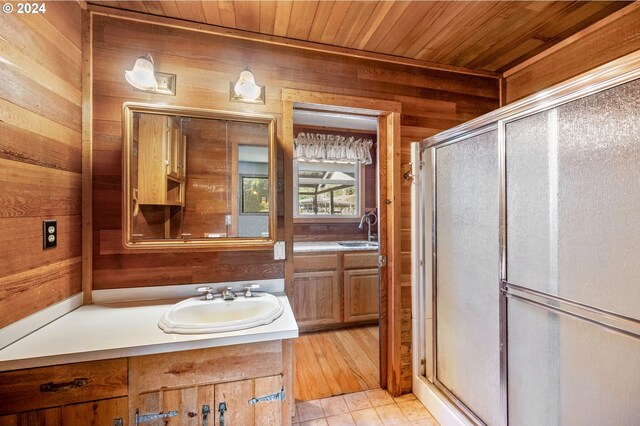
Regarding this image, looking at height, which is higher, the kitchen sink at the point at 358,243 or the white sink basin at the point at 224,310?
the kitchen sink at the point at 358,243

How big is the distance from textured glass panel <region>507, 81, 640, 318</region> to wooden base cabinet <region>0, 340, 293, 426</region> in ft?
3.81

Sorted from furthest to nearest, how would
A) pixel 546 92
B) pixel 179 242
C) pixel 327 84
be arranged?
pixel 327 84, pixel 179 242, pixel 546 92

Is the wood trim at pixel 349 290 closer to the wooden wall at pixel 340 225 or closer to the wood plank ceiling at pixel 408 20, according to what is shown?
the wooden wall at pixel 340 225

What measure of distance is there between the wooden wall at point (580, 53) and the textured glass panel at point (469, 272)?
2.89 feet

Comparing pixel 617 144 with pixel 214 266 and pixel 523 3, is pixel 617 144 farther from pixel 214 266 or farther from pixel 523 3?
pixel 214 266

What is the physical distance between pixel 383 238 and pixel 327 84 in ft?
3.64

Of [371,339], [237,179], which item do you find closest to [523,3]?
[237,179]

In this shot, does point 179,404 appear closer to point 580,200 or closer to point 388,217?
point 388,217

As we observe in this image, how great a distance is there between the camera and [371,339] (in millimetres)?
2719

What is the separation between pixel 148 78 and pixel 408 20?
1447 millimetres

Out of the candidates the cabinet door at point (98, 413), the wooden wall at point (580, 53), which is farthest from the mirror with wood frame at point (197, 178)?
the wooden wall at point (580, 53)

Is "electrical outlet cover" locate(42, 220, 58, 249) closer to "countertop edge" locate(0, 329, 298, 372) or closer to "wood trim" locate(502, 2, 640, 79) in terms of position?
"countertop edge" locate(0, 329, 298, 372)

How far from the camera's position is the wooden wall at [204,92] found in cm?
146

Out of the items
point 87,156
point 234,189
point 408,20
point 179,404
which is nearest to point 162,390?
point 179,404
